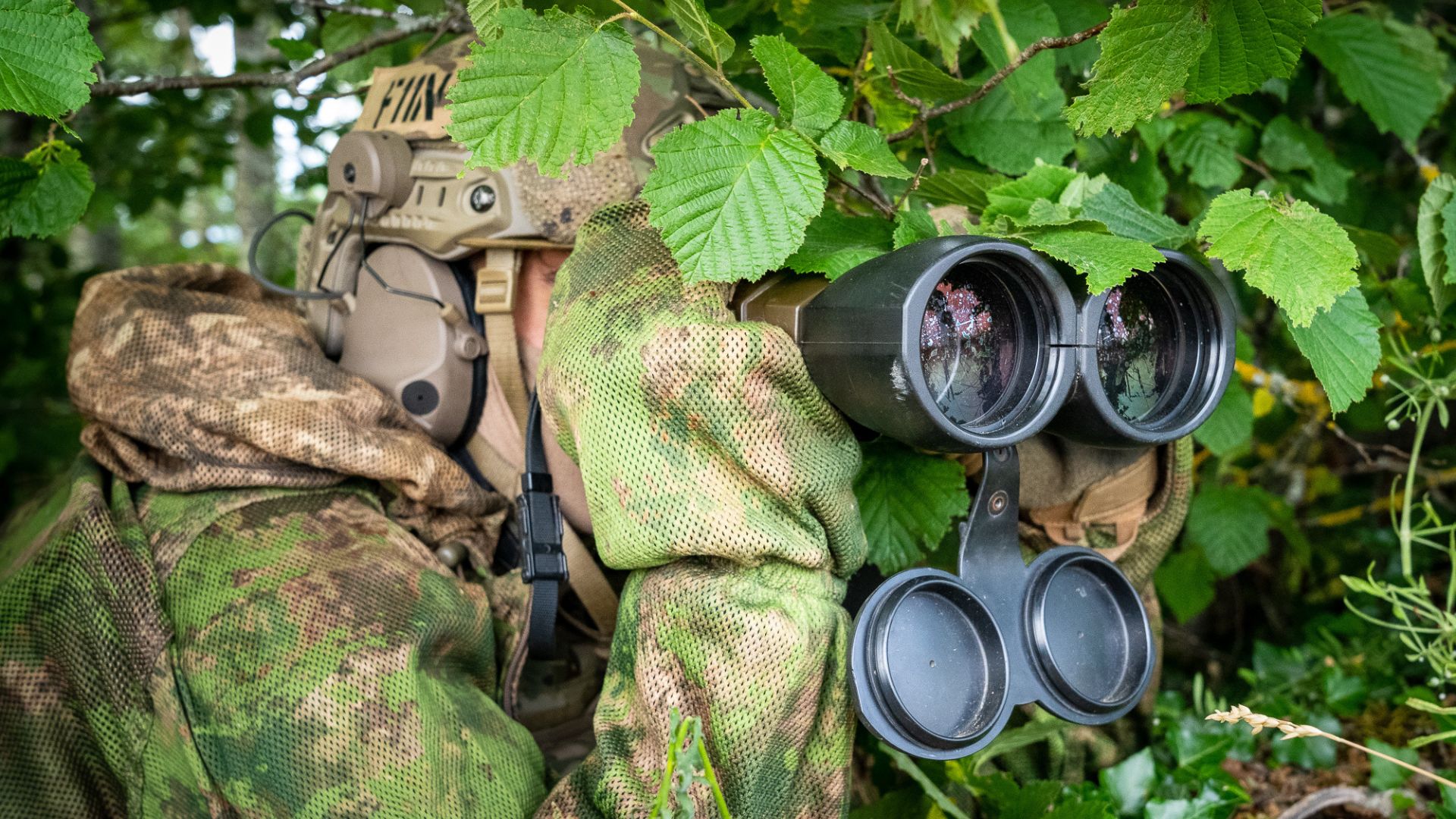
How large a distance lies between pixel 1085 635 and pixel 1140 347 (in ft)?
1.07

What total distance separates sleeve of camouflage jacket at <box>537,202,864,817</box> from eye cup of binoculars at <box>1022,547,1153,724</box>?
0.69ft

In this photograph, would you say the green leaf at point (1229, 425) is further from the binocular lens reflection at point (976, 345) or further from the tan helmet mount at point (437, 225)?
the tan helmet mount at point (437, 225)

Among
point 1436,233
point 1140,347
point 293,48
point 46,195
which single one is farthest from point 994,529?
point 293,48

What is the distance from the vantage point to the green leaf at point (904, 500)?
132 cm

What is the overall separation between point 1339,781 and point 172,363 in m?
1.81

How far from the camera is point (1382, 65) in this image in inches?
73.2

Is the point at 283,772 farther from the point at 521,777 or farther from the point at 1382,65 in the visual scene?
the point at 1382,65

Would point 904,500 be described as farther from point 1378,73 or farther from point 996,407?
point 1378,73

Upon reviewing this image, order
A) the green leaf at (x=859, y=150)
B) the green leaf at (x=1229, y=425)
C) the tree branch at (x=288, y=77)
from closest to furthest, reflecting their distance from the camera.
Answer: the green leaf at (x=859, y=150)
the tree branch at (x=288, y=77)
the green leaf at (x=1229, y=425)

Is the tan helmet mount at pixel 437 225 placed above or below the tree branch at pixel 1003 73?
below

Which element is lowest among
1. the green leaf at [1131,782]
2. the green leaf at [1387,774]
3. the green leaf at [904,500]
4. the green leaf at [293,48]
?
the green leaf at [1131,782]

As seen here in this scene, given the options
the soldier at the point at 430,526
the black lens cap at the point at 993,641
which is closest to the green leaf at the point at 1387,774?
the soldier at the point at 430,526

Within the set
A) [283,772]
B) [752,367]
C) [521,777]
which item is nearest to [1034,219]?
[752,367]

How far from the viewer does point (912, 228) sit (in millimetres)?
1198
